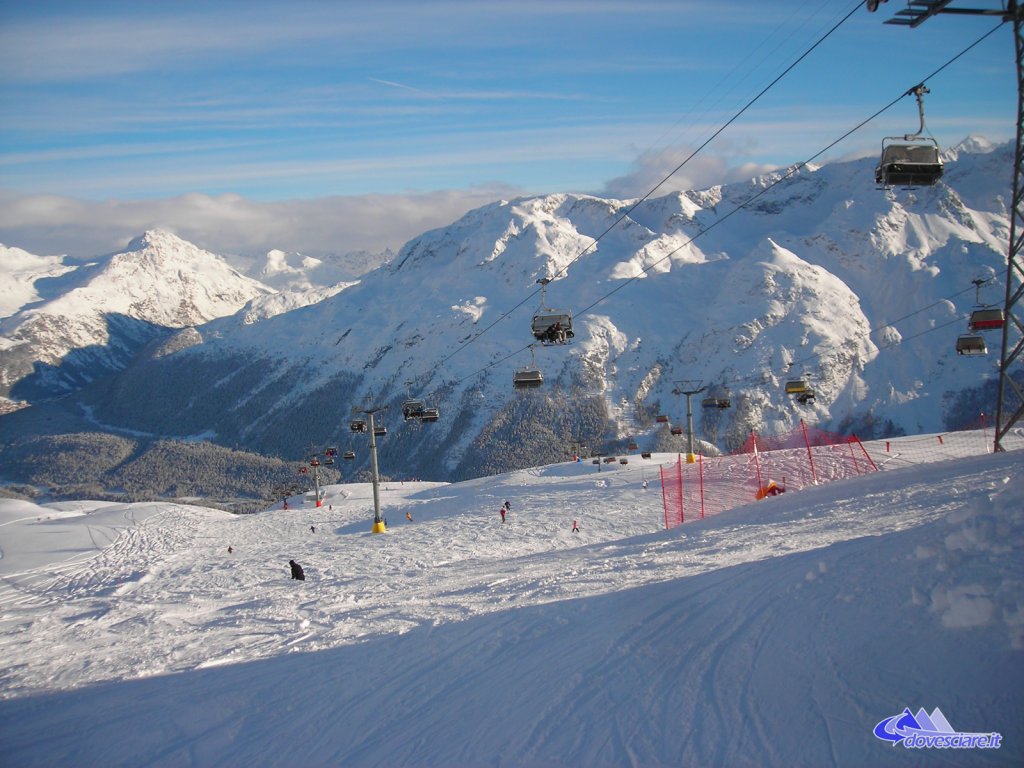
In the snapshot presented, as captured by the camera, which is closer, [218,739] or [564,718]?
[564,718]

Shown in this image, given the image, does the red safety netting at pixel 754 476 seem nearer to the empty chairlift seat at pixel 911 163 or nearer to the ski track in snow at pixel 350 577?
the ski track in snow at pixel 350 577

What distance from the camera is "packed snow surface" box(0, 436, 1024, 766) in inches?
360

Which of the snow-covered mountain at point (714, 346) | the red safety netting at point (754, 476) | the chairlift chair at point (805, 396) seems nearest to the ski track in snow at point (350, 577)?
the red safety netting at point (754, 476)

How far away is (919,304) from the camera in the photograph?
509 feet

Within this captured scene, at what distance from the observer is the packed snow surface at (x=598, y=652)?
916 centimetres

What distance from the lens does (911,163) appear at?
15258 millimetres

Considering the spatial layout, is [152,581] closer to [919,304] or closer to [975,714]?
[975,714]

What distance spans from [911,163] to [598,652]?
10.2m

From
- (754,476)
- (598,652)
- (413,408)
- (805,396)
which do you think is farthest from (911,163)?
(805,396)

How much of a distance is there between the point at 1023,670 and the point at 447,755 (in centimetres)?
618

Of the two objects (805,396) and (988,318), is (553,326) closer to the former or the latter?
(988,318)

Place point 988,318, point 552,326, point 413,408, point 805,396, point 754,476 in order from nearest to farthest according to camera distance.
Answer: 1. point 552,326
2. point 988,318
3. point 754,476
4. point 413,408
5. point 805,396

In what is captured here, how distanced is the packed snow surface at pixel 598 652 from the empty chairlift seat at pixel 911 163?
5.87m

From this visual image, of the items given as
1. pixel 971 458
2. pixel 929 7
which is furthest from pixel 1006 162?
pixel 929 7
